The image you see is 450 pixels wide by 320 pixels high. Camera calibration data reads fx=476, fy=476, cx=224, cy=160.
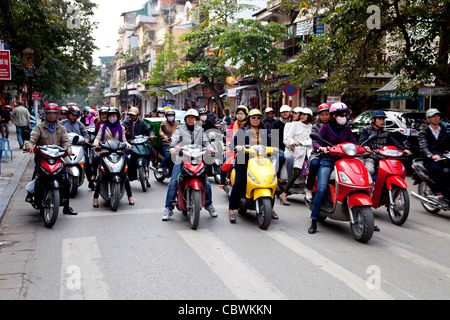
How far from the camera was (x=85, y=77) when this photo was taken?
3412 cm

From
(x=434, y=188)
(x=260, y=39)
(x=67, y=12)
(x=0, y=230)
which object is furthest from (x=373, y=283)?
(x=67, y=12)

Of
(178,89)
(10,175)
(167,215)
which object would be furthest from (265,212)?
(178,89)

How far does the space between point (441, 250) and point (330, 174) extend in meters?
1.67

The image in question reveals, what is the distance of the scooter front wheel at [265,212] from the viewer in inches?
261

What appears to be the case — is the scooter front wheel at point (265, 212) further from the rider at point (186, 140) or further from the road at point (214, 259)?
the rider at point (186, 140)

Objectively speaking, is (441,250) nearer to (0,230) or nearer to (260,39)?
(0,230)

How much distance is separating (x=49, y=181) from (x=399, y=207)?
16.9ft

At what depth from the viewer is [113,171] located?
7.98 m

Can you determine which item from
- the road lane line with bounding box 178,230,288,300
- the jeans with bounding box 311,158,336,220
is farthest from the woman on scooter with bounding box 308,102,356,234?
the road lane line with bounding box 178,230,288,300

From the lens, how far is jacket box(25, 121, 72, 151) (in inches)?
287

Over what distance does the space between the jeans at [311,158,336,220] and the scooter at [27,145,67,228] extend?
359 cm

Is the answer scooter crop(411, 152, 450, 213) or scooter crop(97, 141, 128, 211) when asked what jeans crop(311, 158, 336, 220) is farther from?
scooter crop(97, 141, 128, 211)

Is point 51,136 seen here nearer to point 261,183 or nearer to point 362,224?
point 261,183

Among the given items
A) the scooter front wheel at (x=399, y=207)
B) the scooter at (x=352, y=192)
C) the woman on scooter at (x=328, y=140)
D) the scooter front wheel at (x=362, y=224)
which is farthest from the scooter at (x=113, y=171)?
the scooter front wheel at (x=399, y=207)
